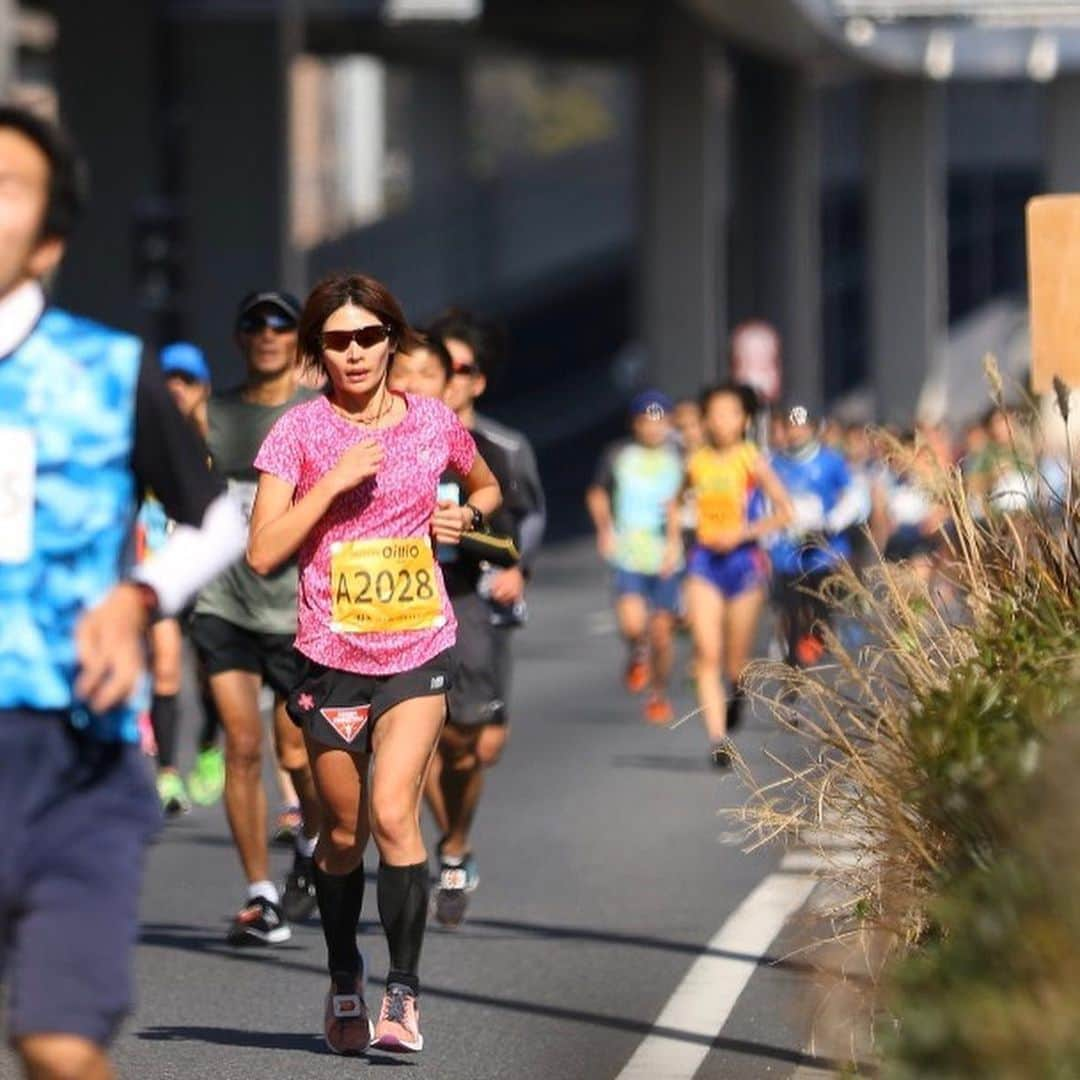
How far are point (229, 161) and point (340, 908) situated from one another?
125ft

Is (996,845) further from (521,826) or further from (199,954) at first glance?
(521,826)

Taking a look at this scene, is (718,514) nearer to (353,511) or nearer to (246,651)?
(246,651)

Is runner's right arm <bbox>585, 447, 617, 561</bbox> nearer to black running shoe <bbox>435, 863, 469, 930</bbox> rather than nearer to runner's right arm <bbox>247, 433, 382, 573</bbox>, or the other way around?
black running shoe <bbox>435, 863, 469, 930</bbox>

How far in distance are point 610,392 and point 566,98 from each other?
4539cm

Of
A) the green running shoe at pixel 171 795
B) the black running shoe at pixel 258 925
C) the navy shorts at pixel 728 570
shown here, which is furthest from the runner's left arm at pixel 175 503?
the navy shorts at pixel 728 570

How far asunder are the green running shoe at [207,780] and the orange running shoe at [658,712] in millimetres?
4204

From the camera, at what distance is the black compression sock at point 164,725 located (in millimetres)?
13172

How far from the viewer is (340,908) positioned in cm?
775

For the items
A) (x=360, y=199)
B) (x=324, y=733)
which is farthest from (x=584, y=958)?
(x=360, y=199)

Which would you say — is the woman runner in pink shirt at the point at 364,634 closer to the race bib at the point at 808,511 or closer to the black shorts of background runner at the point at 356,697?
the black shorts of background runner at the point at 356,697

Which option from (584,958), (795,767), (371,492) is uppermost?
(371,492)

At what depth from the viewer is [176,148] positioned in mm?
45719

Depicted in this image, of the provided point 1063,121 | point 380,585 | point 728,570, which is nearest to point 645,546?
point 728,570

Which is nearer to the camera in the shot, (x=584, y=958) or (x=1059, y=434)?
(x=1059, y=434)
